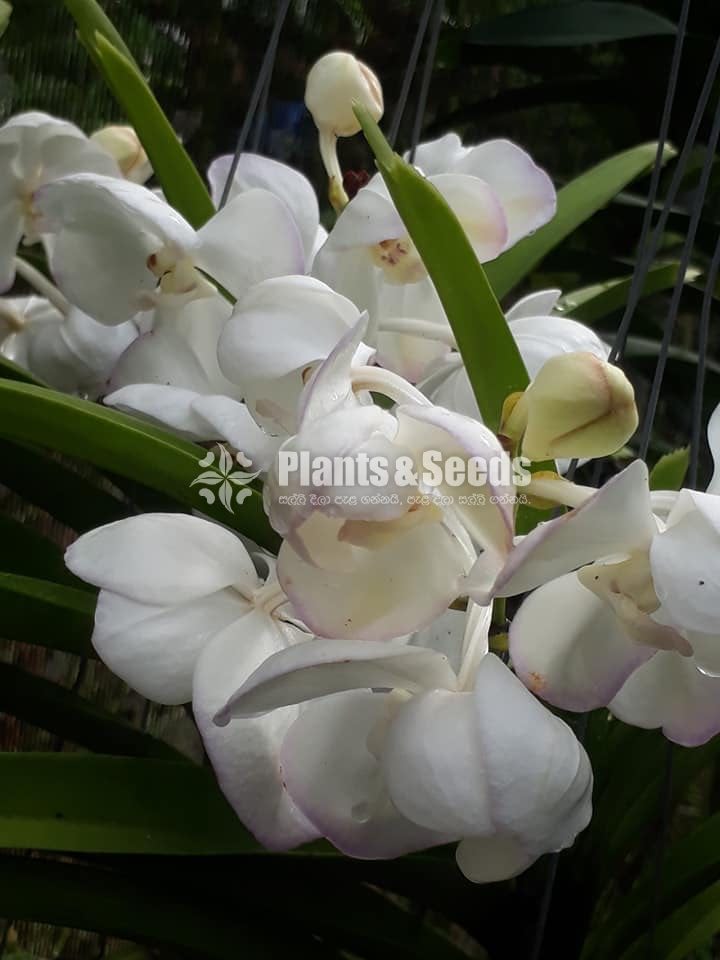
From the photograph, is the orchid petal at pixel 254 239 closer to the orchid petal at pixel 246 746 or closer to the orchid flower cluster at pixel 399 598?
the orchid flower cluster at pixel 399 598

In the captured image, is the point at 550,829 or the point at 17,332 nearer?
the point at 550,829

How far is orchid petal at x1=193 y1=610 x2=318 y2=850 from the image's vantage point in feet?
0.88

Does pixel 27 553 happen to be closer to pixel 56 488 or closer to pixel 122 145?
pixel 56 488

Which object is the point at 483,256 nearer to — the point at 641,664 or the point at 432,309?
the point at 432,309

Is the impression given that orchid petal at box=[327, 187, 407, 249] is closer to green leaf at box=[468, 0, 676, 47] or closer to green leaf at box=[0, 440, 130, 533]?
green leaf at box=[0, 440, 130, 533]

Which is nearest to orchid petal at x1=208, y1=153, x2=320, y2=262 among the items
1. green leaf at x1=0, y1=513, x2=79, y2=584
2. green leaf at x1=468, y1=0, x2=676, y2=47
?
green leaf at x1=0, y1=513, x2=79, y2=584

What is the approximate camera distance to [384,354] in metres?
0.43

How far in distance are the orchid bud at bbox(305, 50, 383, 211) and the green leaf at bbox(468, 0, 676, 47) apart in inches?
25.3

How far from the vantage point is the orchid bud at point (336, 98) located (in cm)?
48


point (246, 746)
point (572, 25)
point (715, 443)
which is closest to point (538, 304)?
point (715, 443)

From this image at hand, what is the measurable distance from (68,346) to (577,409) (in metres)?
0.36

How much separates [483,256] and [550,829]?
0.84 feet

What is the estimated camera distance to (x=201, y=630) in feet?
0.96

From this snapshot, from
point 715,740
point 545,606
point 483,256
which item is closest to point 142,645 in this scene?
point 545,606
